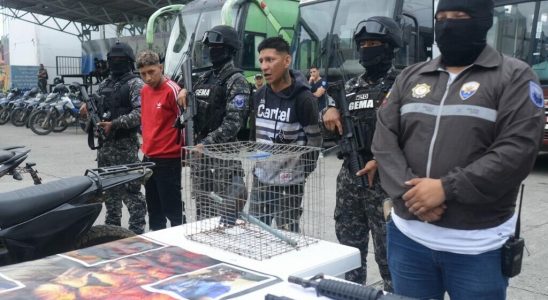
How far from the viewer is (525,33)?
7387 millimetres

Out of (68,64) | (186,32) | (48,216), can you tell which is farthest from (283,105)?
(68,64)

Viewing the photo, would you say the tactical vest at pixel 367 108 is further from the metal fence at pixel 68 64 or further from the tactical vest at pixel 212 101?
the metal fence at pixel 68 64

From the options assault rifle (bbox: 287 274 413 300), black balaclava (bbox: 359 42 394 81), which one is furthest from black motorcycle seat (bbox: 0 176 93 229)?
black balaclava (bbox: 359 42 394 81)

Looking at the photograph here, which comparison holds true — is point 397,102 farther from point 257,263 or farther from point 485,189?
point 257,263

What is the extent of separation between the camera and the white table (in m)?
1.48

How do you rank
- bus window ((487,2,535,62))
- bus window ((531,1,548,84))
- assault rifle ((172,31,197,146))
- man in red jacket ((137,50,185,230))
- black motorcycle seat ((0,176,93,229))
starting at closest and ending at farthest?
black motorcycle seat ((0,176,93,229))
assault rifle ((172,31,197,146))
man in red jacket ((137,50,185,230))
bus window ((531,1,548,84))
bus window ((487,2,535,62))

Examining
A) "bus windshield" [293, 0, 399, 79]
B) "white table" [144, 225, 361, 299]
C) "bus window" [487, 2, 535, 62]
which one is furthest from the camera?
"bus windshield" [293, 0, 399, 79]

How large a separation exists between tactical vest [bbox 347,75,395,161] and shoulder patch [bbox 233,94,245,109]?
85 centimetres

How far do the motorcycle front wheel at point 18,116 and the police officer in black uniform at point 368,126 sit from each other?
14.5 m

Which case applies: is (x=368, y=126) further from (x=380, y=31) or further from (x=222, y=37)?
(x=222, y=37)

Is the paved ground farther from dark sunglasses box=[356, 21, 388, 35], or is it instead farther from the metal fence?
the metal fence

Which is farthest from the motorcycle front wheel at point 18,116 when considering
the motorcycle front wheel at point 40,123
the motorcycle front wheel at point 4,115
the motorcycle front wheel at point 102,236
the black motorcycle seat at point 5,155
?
the motorcycle front wheel at point 102,236

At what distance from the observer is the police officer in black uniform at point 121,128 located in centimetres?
418

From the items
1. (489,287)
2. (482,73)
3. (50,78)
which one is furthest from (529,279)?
(50,78)
